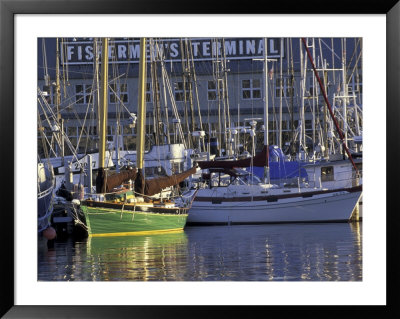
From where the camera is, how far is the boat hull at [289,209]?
103ft

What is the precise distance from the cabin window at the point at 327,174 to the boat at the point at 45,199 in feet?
34.3

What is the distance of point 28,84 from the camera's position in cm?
1080

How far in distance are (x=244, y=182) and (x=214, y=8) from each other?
22849 mm

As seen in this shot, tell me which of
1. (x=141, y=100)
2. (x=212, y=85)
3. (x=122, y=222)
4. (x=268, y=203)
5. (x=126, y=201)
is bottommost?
(x=122, y=222)

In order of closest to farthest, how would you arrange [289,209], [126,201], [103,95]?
1. [103,95]
2. [126,201]
3. [289,209]

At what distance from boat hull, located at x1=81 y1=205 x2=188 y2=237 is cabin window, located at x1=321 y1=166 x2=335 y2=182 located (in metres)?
7.15

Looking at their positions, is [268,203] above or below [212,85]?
below

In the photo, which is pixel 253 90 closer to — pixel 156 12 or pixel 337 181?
pixel 337 181

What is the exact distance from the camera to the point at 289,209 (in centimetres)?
3144

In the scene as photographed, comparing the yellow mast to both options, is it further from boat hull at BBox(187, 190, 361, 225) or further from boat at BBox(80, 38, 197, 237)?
boat hull at BBox(187, 190, 361, 225)

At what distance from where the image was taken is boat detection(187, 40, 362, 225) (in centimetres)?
3144

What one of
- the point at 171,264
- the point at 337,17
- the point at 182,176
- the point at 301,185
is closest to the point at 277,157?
the point at 301,185

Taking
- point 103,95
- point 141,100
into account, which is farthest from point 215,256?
point 141,100

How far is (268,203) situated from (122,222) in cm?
687
